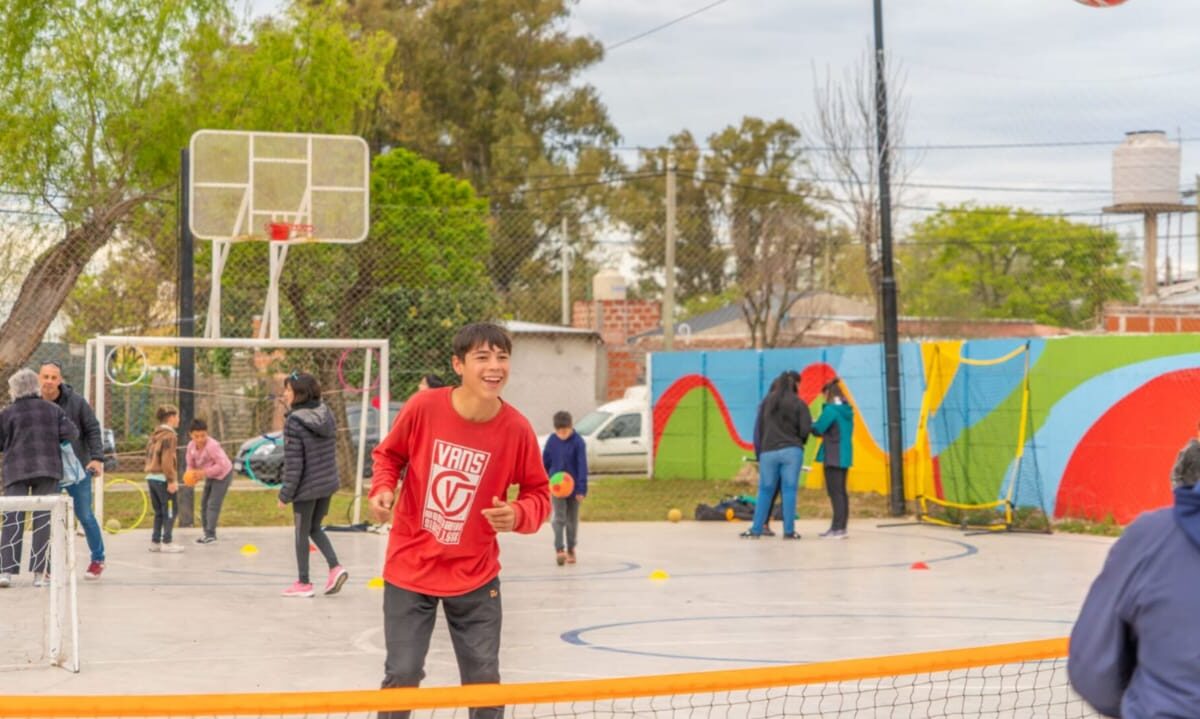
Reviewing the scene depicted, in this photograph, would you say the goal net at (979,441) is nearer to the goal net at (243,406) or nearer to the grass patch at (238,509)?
the goal net at (243,406)

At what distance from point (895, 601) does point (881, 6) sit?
10.8 m

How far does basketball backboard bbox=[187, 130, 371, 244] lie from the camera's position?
1883cm

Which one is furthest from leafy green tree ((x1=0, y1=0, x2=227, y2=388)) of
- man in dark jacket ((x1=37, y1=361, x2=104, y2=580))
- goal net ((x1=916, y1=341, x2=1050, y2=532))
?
goal net ((x1=916, y1=341, x2=1050, y2=532))

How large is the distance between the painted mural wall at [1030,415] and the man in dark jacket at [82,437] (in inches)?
408

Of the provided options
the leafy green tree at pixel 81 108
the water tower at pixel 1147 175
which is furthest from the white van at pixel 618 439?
the water tower at pixel 1147 175

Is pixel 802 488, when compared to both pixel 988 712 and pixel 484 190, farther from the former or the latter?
pixel 484 190

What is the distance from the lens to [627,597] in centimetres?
1283

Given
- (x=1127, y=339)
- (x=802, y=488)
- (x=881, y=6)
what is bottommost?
(x=802, y=488)

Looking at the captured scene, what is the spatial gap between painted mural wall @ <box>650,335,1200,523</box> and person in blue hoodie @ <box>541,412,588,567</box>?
20.0 feet

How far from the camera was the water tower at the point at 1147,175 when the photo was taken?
3872 centimetres

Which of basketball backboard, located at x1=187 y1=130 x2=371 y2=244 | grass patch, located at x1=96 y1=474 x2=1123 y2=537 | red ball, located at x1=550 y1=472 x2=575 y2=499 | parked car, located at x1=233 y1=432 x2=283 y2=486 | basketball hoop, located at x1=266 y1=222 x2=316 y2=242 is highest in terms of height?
basketball backboard, located at x1=187 y1=130 x2=371 y2=244

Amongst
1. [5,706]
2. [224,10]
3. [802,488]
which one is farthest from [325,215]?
[5,706]

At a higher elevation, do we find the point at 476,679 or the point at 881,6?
the point at 881,6

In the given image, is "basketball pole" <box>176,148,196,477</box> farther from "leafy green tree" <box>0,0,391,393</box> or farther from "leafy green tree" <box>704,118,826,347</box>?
"leafy green tree" <box>704,118,826,347</box>
